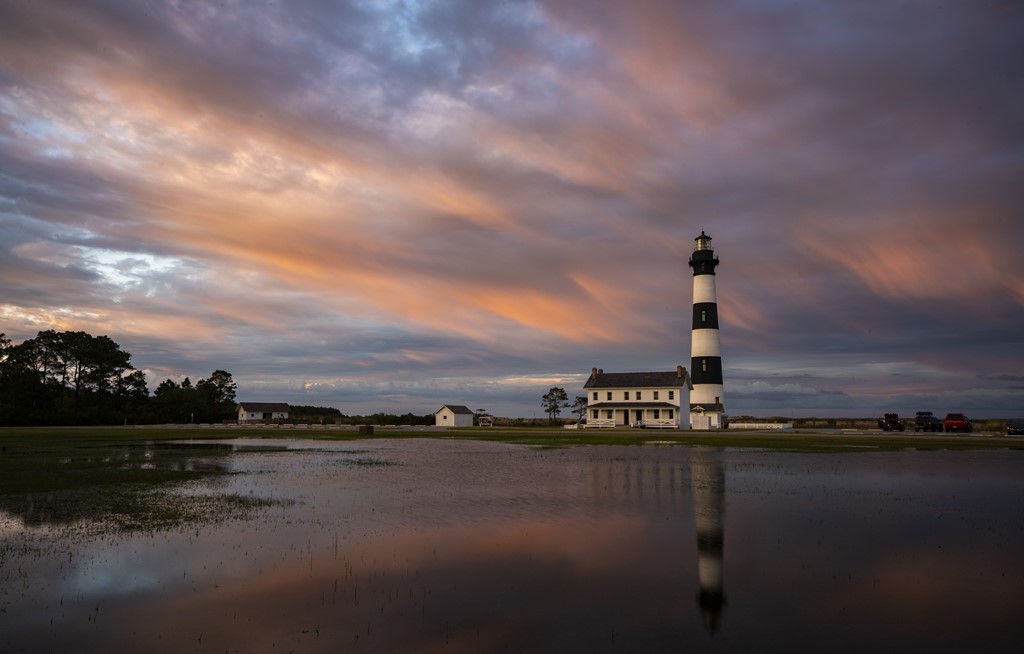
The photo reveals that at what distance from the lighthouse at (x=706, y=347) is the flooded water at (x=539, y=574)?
63874 mm

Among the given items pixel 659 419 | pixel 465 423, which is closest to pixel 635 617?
pixel 659 419

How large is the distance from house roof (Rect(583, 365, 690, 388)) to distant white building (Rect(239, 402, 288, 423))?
6472cm

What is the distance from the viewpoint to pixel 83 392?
383 ft

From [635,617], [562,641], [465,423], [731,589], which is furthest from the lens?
[465,423]

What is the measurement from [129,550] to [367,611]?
301 inches

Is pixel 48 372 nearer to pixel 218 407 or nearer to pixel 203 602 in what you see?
pixel 218 407

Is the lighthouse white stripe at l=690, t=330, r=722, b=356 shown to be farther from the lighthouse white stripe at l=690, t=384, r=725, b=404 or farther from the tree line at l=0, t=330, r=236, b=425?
the tree line at l=0, t=330, r=236, b=425

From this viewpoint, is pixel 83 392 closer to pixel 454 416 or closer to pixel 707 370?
pixel 454 416

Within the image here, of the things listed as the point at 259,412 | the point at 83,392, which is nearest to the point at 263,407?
the point at 259,412

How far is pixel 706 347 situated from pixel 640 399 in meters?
14.0

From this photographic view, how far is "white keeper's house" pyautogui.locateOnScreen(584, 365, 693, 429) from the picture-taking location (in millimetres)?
95375

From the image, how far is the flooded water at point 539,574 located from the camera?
1039 cm

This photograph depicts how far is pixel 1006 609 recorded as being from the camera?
11773 millimetres

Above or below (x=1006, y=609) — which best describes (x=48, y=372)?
above
